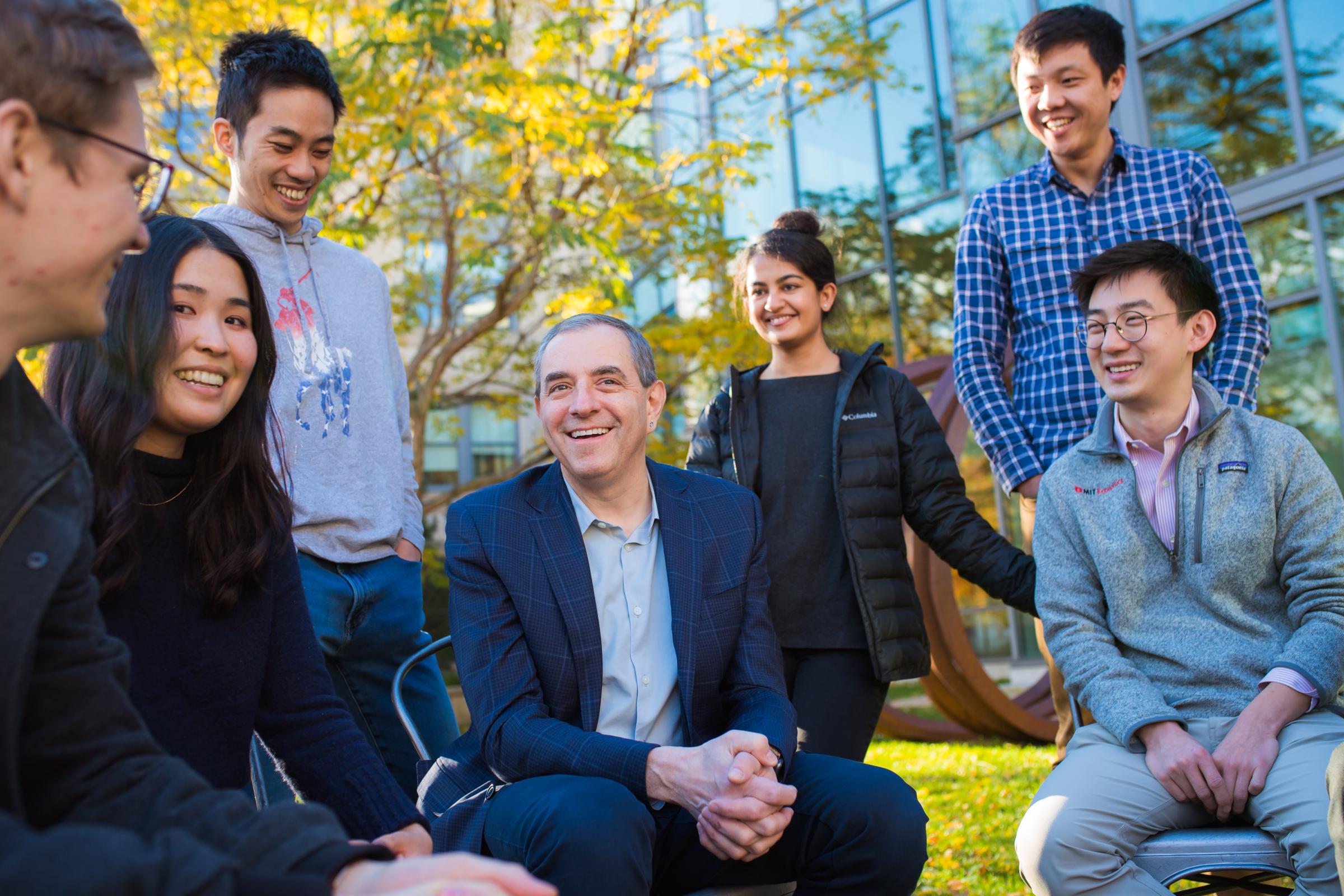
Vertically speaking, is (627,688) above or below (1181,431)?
below

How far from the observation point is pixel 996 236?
11.8 feet

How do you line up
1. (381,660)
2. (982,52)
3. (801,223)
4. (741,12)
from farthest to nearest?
(741,12)
(982,52)
(801,223)
(381,660)

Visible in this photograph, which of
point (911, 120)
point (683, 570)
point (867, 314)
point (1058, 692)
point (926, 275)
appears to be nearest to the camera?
point (683, 570)

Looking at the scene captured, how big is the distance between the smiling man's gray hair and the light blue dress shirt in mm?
342

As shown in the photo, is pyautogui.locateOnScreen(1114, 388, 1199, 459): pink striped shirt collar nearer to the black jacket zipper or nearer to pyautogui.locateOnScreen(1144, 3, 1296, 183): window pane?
the black jacket zipper

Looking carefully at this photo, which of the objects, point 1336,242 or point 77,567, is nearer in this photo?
point 77,567

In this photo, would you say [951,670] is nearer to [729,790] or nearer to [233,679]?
[729,790]

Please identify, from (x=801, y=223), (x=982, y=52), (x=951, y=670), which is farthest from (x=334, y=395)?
(x=982, y=52)

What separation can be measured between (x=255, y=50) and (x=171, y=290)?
1.30 meters

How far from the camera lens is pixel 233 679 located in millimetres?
2078

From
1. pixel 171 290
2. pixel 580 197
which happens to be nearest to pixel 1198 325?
pixel 171 290

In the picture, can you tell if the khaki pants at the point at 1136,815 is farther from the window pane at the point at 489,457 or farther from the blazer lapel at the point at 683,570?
the window pane at the point at 489,457

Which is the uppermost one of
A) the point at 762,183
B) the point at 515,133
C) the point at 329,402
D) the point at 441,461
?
the point at 762,183

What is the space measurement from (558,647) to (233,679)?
0.69 metres
